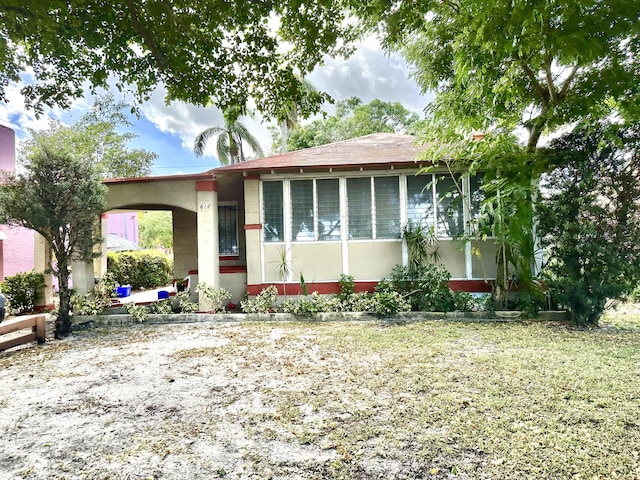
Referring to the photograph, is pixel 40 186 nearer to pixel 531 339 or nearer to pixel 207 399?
pixel 207 399

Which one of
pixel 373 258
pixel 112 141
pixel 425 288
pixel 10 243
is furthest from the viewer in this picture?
pixel 112 141

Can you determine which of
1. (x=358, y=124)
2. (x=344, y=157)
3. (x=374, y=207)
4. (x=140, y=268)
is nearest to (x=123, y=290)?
(x=140, y=268)

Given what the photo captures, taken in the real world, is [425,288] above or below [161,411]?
above

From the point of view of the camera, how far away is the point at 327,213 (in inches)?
340

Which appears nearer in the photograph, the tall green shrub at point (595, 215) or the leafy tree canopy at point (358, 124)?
the tall green shrub at point (595, 215)

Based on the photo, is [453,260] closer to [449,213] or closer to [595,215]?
[449,213]

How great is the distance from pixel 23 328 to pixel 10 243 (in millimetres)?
8781

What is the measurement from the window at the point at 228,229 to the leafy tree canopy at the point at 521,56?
601cm

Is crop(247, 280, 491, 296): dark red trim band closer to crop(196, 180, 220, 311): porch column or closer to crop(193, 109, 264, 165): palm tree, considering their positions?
crop(196, 180, 220, 311): porch column

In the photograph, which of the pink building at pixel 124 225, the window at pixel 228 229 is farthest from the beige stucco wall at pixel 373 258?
the pink building at pixel 124 225

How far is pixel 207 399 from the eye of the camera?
12.3ft

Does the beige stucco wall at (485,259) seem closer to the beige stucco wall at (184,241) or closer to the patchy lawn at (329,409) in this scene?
the patchy lawn at (329,409)

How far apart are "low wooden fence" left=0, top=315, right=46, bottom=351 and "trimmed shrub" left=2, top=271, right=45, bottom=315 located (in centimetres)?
299

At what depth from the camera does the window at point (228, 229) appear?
10.2 m
